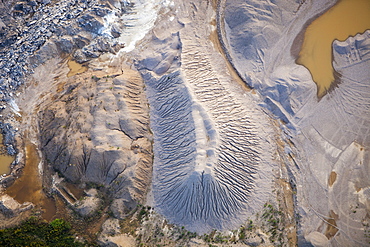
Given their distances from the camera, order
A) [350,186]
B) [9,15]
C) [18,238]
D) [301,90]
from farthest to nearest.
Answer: [9,15]
[301,90]
[350,186]
[18,238]

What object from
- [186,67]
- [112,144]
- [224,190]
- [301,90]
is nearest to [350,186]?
[301,90]

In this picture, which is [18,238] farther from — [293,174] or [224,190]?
[293,174]

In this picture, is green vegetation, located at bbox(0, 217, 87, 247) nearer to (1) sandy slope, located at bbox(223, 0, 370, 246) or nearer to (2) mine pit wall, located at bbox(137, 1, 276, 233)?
(2) mine pit wall, located at bbox(137, 1, 276, 233)

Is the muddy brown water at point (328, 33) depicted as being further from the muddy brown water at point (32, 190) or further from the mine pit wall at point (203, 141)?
the muddy brown water at point (32, 190)

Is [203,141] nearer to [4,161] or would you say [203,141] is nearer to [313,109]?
[313,109]

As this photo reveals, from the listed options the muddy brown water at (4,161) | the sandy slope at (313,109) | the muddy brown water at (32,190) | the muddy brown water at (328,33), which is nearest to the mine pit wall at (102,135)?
the muddy brown water at (32,190)
